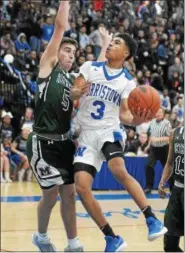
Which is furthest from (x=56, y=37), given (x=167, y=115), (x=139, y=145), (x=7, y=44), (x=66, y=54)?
(x=7, y=44)

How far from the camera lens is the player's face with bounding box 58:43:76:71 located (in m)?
6.07

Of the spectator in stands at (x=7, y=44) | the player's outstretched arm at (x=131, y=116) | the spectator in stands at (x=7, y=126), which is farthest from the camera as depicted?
the spectator in stands at (x=7, y=44)

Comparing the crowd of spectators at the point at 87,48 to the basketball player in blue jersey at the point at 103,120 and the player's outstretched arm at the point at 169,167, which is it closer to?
the player's outstretched arm at the point at 169,167

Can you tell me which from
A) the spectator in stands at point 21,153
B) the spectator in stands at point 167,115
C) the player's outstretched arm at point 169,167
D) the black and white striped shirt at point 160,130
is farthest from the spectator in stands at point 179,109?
the player's outstretched arm at point 169,167

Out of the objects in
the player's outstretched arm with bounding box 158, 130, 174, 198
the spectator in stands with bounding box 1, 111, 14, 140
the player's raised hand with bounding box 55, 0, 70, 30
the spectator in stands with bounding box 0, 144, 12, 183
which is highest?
the player's raised hand with bounding box 55, 0, 70, 30

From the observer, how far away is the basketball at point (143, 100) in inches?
213

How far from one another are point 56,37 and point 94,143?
3.35 feet

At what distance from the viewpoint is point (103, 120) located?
5801mm

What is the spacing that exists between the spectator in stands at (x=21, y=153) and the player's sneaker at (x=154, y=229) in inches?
350

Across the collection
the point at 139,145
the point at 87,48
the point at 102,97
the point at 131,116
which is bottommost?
the point at 139,145

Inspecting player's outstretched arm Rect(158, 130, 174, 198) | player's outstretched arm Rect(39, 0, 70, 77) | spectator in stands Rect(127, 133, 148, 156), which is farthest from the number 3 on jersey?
spectator in stands Rect(127, 133, 148, 156)

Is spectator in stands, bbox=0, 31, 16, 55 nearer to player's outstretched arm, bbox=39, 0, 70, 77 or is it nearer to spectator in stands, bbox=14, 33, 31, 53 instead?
spectator in stands, bbox=14, 33, 31, 53

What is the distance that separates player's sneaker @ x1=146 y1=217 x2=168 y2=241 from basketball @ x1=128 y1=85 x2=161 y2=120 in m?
0.89

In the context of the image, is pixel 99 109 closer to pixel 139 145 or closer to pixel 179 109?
pixel 139 145
